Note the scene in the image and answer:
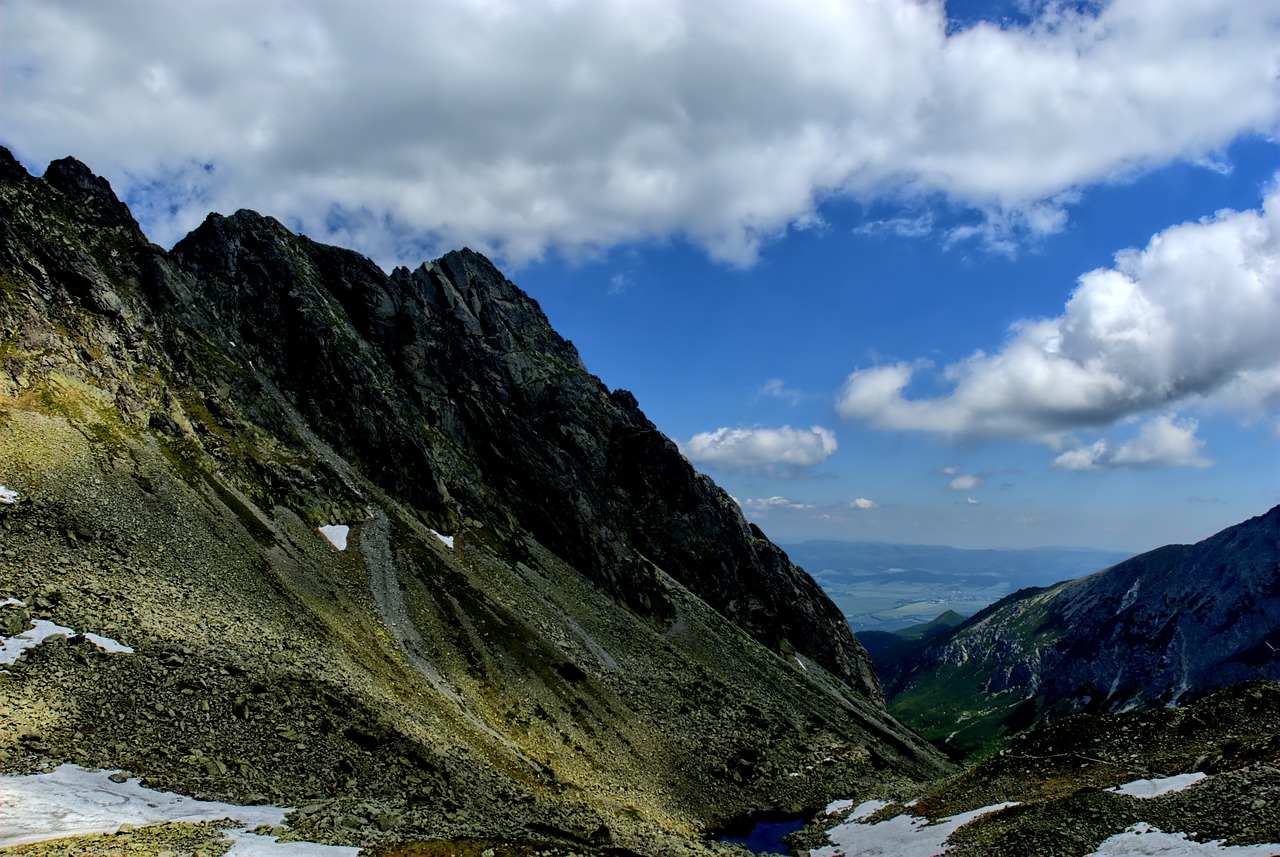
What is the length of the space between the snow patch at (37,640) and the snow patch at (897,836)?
159 feet

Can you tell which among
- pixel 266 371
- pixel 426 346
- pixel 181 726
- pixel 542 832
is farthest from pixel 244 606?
pixel 426 346

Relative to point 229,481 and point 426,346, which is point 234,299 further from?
point 229,481

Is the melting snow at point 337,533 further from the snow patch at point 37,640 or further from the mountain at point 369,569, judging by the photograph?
the snow patch at point 37,640

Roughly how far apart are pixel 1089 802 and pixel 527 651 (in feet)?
183

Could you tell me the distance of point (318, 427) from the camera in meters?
112

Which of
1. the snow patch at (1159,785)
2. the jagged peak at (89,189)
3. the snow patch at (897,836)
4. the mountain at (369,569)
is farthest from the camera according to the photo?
the jagged peak at (89,189)

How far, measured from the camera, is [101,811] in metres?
27.7

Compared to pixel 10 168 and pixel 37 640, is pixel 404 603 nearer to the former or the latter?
pixel 37 640

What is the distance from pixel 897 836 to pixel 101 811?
145 feet

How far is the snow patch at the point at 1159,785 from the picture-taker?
34.4 meters

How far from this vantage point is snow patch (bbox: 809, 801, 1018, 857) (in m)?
40.4

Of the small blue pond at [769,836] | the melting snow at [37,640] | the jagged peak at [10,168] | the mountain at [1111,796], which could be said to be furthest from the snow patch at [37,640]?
the jagged peak at [10,168]

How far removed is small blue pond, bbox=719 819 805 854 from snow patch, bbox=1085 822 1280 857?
2792 cm

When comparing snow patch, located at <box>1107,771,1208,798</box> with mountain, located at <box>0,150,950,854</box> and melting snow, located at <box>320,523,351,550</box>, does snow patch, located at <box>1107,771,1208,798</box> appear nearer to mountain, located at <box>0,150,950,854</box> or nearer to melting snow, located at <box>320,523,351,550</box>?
mountain, located at <box>0,150,950,854</box>
